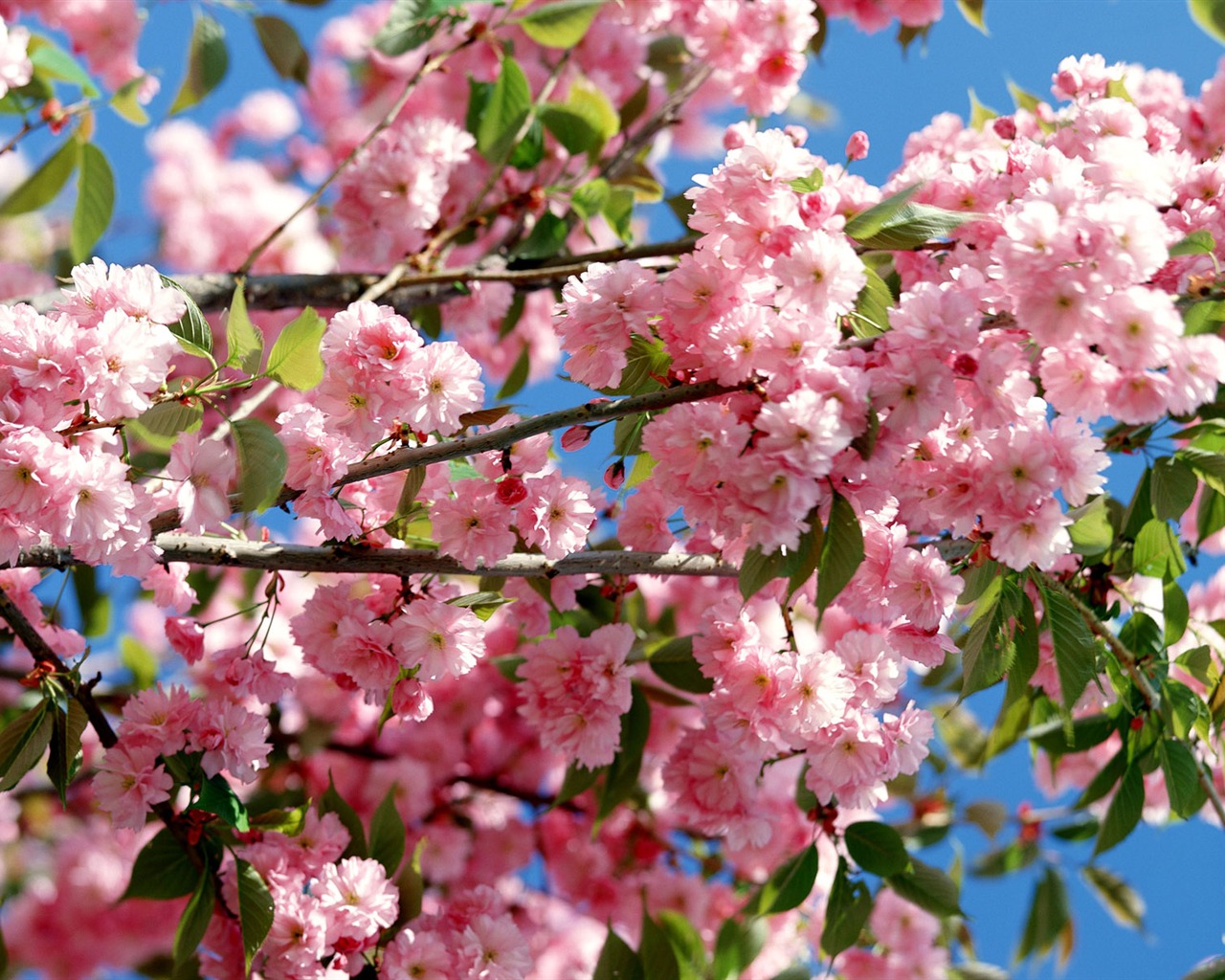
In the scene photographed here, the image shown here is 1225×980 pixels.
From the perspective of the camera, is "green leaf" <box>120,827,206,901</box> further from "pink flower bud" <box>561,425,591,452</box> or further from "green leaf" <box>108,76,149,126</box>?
"green leaf" <box>108,76,149,126</box>

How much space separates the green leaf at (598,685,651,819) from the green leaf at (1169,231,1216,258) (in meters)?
0.86

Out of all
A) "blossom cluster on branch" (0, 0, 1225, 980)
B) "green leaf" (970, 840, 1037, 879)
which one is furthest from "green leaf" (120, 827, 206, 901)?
"green leaf" (970, 840, 1037, 879)

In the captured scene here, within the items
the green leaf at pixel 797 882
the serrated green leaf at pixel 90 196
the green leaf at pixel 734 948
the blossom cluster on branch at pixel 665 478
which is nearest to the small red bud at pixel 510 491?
the blossom cluster on branch at pixel 665 478

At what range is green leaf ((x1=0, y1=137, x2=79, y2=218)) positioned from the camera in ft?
6.15

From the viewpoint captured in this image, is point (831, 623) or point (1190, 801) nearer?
point (1190, 801)

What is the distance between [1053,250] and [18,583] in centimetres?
122

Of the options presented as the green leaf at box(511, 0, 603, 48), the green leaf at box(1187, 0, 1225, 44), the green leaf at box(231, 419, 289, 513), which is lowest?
the green leaf at box(231, 419, 289, 513)

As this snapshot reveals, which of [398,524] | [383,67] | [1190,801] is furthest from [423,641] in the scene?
[383,67]

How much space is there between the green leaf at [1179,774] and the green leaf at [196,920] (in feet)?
3.56

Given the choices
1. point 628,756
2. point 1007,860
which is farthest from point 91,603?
point 1007,860

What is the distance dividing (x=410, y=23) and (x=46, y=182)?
27.8 inches

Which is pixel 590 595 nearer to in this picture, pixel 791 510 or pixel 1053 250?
pixel 791 510

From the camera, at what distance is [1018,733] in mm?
1665

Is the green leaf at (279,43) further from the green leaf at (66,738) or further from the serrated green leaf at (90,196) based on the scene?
the green leaf at (66,738)
